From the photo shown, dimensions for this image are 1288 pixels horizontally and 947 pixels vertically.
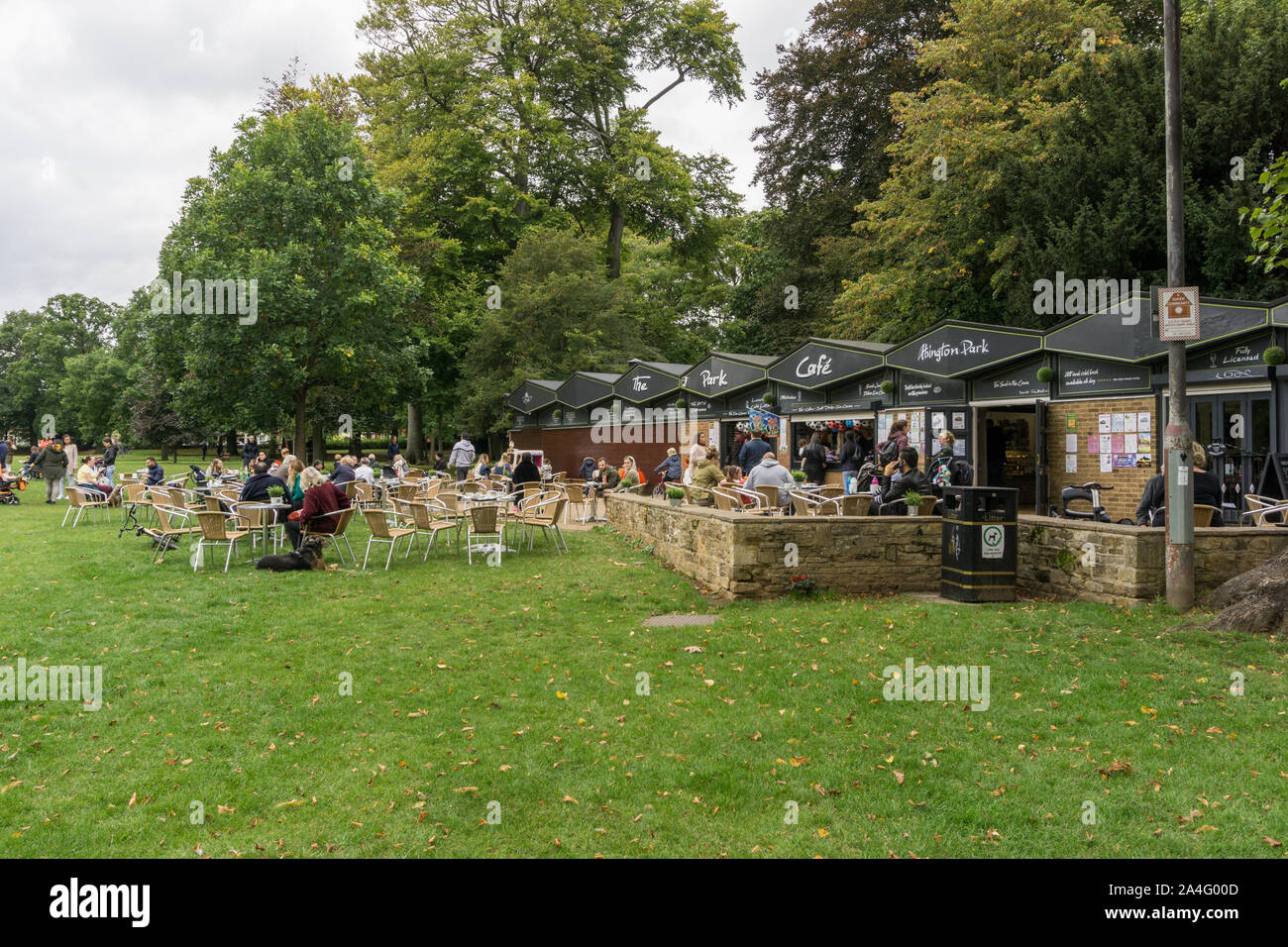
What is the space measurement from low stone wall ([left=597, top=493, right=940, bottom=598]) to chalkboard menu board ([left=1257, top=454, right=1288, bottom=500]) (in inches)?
199

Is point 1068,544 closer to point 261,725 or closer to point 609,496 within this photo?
point 261,725

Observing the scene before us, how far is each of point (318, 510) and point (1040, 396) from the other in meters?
11.6

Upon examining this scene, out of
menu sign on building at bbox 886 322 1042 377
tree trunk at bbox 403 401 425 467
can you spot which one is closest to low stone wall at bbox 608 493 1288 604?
menu sign on building at bbox 886 322 1042 377

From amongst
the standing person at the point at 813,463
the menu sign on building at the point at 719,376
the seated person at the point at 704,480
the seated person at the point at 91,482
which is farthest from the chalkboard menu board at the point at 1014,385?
the seated person at the point at 91,482

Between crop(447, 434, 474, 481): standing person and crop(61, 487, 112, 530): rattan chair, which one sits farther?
crop(447, 434, 474, 481): standing person

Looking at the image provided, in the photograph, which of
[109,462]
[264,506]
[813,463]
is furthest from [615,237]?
[264,506]

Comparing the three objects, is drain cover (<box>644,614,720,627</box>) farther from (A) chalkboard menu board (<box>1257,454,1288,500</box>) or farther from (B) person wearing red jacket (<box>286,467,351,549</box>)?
(A) chalkboard menu board (<box>1257,454,1288,500</box>)

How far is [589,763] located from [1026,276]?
18.9 metres

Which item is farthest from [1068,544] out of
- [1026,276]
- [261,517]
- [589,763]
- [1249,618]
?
[1026,276]

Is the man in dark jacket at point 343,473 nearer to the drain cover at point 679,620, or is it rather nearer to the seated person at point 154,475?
the seated person at point 154,475

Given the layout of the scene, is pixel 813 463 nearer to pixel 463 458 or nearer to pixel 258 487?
pixel 258 487

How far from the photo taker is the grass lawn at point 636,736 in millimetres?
4012

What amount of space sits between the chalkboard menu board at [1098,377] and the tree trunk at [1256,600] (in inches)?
238

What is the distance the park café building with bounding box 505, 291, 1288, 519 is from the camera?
38.2 feet
